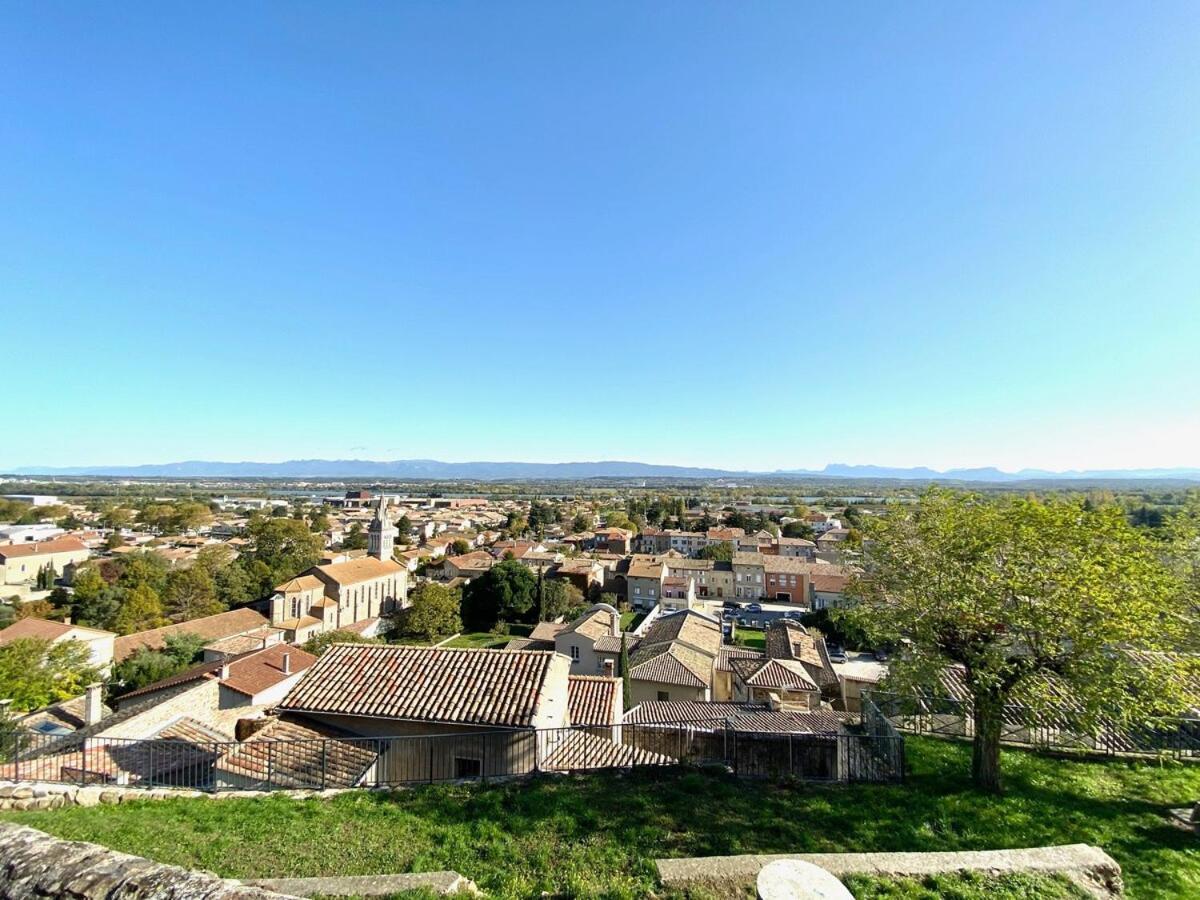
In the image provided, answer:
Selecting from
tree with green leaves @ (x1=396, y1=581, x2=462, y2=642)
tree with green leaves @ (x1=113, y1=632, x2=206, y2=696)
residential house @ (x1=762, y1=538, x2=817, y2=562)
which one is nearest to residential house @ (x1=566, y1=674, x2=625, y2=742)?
tree with green leaves @ (x1=113, y1=632, x2=206, y2=696)

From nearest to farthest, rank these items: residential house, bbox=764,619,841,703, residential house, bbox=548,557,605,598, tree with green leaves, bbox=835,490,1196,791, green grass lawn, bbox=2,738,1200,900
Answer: green grass lawn, bbox=2,738,1200,900, tree with green leaves, bbox=835,490,1196,791, residential house, bbox=764,619,841,703, residential house, bbox=548,557,605,598

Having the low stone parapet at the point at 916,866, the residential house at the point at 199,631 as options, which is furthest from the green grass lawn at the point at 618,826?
the residential house at the point at 199,631

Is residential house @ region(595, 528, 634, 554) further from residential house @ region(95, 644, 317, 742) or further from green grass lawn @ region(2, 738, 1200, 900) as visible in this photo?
green grass lawn @ region(2, 738, 1200, 900)

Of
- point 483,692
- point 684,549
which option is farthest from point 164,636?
point 684,549

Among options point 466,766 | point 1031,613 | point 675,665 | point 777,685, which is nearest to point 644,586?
point 675,665

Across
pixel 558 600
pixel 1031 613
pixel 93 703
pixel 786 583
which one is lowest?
pixel 786 583

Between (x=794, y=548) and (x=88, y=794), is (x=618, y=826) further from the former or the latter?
Result: (x=794, y=548)
